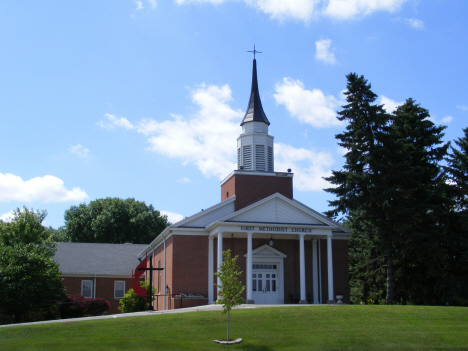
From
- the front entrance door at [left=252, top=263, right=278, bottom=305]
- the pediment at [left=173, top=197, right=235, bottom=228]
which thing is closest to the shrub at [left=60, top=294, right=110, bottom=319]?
the pediment at [left=173, top=197, right=235, bottom=228]

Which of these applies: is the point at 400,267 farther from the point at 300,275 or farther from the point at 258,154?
the point at 258,154

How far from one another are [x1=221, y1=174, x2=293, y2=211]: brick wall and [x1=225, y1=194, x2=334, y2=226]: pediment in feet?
7.76

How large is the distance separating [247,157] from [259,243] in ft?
18.4

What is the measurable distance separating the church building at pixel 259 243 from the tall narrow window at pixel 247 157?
0.20 ft

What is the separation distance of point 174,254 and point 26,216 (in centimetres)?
1120

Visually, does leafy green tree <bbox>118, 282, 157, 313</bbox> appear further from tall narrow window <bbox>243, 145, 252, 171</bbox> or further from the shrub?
tall narrow window <bbox>243, 145, 252, 171</bbox>

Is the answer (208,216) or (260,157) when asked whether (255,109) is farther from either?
(208,216)

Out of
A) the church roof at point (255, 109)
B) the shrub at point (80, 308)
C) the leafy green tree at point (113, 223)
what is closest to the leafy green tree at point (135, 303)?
the shrub at point (80, 308)

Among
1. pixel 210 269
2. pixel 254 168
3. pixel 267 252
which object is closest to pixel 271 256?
pixel 267 252

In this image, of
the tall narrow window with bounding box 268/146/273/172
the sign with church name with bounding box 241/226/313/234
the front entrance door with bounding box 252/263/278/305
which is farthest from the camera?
the tall narrow window with bounding box 268/146/273/172

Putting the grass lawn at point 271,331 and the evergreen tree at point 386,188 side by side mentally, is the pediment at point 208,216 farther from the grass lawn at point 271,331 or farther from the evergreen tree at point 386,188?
the grass lawn at point 271,331

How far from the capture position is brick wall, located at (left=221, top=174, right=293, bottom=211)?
2944cm

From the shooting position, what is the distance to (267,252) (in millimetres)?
28391

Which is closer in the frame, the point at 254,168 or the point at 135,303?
the point at 135,303
